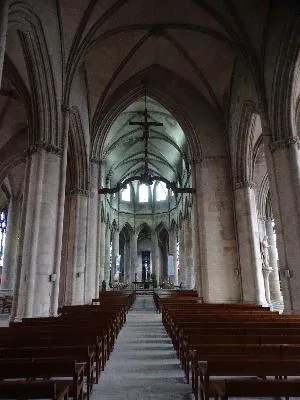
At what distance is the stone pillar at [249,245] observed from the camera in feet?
49.5

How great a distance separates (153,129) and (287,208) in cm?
1738

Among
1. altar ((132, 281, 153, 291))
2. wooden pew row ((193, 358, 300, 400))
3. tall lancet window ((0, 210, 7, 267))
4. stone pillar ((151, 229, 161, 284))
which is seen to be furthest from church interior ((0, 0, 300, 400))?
stone pillar ((151, 229, 161, 284))

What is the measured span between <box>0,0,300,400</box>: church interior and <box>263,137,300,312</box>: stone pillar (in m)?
0.04

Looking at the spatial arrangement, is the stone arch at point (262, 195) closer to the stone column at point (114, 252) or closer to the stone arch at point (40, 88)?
the stone arch at point (40, 88)

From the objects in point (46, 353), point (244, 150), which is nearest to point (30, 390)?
point (46, 353)

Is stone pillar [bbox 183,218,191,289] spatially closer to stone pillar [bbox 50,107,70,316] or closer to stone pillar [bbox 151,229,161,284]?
stone pillar [bbox 151,229,161,284]

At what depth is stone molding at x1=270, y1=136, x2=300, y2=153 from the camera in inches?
438

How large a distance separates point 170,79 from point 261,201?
33.8ft

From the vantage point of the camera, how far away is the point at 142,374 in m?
4.91

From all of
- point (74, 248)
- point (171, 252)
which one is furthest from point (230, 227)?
point (171, 252)

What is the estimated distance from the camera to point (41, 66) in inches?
449

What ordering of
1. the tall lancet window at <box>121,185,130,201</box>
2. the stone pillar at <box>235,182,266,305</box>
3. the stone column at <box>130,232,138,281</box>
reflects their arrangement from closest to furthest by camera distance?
the stone pillar at <box>235,182,266,305</box> < the stone column at <box>130,232,138,281</box> < the tall lancet window at <box>121,185,130,201</box>

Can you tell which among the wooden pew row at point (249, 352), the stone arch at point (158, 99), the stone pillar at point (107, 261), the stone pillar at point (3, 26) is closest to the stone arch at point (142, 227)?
the stone pillar at point (107, 261)

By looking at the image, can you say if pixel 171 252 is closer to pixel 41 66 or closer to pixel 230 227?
pixel 230 227
